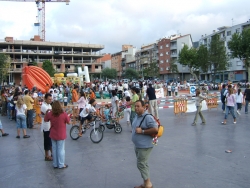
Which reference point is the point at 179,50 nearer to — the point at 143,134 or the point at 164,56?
the point at 164,56

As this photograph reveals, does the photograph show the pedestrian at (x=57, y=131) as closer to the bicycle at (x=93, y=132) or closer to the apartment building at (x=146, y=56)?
the bicycle at (x=93, y=132)

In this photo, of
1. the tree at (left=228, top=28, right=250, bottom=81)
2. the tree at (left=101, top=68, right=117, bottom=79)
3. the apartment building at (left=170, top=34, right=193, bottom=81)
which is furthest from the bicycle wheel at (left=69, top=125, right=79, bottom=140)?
the tree at (left=101, top=68, right=117, bottom=79)

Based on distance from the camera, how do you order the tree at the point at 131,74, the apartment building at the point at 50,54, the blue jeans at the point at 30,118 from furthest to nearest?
the tree at the point at 131,74 → the apartment building at the point at 50,54 → the blue jeans at the point at 30,118

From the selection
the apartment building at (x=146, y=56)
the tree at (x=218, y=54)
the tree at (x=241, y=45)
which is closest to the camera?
the tree at (x=241, y=45)

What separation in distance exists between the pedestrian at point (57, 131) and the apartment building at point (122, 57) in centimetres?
10216

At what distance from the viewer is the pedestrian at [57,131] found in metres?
6.05

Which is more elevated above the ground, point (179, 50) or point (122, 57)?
point (122, 57)

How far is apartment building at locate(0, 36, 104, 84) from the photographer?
73188 mm

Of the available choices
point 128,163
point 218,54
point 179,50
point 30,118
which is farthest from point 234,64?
point 128,163

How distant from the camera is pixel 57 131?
19.8 ft

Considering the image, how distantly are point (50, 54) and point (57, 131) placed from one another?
244 feet

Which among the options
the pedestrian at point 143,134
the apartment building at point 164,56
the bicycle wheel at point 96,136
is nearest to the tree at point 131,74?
the apartment building at point 164,56

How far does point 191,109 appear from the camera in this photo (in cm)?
1568

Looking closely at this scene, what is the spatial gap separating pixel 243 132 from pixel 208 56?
41.6 meters
